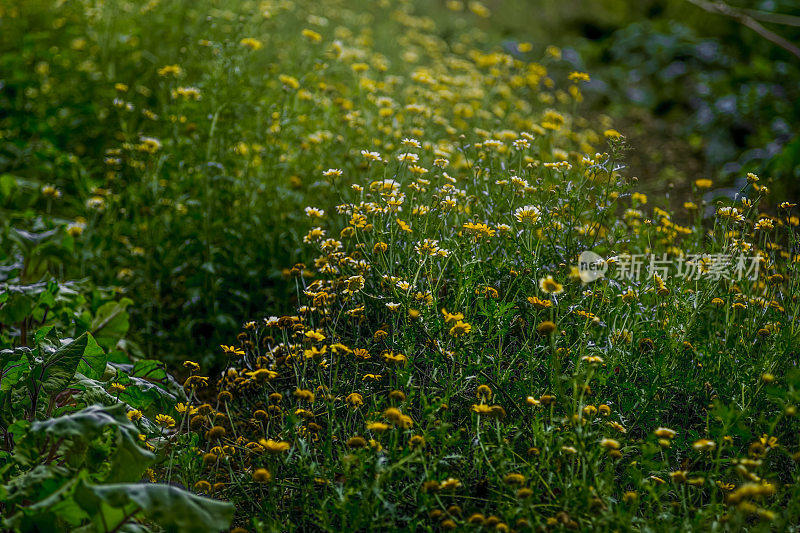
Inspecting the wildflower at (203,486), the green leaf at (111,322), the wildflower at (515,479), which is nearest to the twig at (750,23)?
the wildflower at (515,479)

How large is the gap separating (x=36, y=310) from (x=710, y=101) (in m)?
6.18

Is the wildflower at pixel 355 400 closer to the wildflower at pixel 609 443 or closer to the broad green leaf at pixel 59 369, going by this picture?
the wildflower at pixel 609 443

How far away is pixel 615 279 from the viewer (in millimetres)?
2555

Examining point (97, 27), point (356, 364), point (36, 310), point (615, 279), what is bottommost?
point (36, 310)

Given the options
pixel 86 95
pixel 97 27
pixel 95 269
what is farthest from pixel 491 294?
pixel 97 27

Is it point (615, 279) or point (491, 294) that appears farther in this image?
point (615, 279)

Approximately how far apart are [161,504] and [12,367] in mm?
906

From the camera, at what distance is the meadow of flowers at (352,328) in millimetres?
1711

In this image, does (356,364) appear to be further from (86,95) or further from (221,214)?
(86,95)

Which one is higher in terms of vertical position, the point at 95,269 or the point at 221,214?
the point at 221,214

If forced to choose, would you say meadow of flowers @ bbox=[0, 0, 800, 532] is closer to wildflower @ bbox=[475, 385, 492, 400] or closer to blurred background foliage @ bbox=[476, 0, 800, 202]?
wildflower @ bbox=[475, 385, 492, 400]

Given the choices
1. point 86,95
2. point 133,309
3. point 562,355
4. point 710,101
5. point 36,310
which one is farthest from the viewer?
point 710,101

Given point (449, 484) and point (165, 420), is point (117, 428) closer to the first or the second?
point (165, 420)

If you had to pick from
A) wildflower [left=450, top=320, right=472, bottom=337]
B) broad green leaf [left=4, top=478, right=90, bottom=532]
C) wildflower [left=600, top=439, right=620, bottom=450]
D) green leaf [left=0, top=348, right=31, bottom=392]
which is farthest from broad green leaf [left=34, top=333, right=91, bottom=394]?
wildflower [left=600, top=439, right=620, bottom=450]
